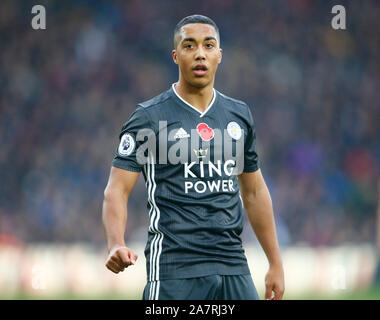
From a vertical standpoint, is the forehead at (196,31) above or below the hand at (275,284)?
above

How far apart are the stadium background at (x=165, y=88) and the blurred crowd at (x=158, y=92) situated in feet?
0.09

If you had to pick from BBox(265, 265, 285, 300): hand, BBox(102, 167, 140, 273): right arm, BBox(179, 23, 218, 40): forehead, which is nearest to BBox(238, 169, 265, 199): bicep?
BBox(265, 265, 285, 300): hand

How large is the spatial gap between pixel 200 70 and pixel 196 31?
216 mm

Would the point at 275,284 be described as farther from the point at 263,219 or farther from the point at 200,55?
the point at 200,55

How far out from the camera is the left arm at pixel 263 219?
4152 mm

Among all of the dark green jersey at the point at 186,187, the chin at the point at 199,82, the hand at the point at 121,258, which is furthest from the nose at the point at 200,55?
the hand at the point at 121,258

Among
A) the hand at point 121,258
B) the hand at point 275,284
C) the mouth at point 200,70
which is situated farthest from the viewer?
the hand at point 275,284

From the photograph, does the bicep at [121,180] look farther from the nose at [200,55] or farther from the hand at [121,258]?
the nose at [200,55]

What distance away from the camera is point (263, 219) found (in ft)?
13.7

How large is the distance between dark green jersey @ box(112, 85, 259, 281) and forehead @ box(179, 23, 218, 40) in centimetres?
37

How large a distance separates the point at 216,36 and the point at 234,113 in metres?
0.43

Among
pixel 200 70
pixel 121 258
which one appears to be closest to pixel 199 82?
pixel 200 70

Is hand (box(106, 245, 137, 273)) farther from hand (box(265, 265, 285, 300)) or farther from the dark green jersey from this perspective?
hand (box(265, 265, 285, 300))

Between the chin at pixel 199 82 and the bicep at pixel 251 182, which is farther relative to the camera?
the bicep at pixel 251 182
